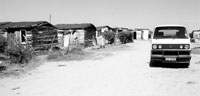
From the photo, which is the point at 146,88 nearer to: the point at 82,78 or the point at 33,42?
the point at 82,78

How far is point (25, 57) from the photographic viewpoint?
12875 millimetres

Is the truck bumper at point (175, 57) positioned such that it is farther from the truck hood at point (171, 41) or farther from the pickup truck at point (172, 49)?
the truck hood at point (171, 41)

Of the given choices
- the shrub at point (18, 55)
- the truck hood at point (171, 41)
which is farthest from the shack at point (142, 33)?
the truck hood at point (171, 41)

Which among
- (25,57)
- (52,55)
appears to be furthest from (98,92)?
(52,55)

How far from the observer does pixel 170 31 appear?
37.6ft

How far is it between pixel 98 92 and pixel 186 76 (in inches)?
170

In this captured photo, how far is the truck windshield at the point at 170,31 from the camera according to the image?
35.1ft

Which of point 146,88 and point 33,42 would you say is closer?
point 146,88

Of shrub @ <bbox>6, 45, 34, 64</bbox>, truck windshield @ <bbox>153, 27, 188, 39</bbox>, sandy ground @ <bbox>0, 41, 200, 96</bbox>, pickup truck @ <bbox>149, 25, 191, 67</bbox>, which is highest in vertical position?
truck windshield @ <bbox>153, 27, 188, 39</bbox>

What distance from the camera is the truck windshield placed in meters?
10.7

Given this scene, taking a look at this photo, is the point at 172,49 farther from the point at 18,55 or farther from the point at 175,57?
the point at 18,55

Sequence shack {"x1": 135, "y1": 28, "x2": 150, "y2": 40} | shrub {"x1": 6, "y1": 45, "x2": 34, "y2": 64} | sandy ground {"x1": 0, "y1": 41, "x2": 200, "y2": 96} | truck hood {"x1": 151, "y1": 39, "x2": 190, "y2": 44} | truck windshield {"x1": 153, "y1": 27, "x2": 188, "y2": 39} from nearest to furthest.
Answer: sandy ground {"x1": 0, "y1": 41, "x2": 200, "y2": 96}
truck hood {"x1": 151, "y1": 39, "x2": 190, "y2": 44}
truck windshield {"x1": 153, "y1": 27, "x2": 188, "y2": 39}
shrub {"x1": 6, "y1": 45, "x2": 34, "y2": 64}
shack {"x1": 135, "y1": 28, "x2": 150, "y2": 40}

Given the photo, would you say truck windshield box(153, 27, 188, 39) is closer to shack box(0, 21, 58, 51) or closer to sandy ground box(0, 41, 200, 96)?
sandy ground box(0, 41, 200, 96)

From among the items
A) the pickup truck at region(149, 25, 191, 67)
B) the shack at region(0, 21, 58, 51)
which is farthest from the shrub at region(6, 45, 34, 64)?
the pickup truck at region(149, 25, 191, 67)
